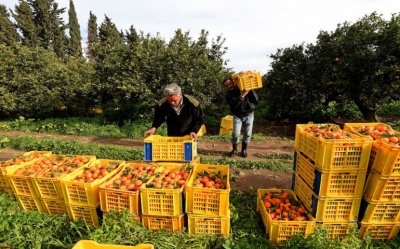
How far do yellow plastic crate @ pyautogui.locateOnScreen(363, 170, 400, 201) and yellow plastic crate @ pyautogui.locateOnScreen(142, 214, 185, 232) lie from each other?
2.52m

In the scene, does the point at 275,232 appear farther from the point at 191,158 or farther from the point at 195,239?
the point at 191,158

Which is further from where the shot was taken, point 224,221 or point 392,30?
point 392,30

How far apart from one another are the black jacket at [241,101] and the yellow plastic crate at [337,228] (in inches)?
145

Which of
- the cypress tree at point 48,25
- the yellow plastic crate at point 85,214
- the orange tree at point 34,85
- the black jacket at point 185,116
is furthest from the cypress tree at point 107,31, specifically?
the yellow plastic crate at point 85,214

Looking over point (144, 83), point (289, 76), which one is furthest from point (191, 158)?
point (289, 76)

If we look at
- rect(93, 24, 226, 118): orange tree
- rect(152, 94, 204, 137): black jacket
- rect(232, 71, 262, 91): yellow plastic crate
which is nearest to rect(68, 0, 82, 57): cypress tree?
rect(93, 24, 226, 118): orange tree

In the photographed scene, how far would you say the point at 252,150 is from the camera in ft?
26.6

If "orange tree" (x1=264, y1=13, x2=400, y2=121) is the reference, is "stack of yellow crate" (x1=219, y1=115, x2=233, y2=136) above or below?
below

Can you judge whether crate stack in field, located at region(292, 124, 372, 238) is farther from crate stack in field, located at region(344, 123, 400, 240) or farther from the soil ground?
the soil ground

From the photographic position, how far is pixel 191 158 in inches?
173

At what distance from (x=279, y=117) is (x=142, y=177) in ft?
38.9

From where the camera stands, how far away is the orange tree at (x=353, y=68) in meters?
8.83

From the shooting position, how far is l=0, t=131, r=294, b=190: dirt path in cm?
548

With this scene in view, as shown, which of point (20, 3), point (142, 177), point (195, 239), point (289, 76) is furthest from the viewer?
point (20, 3)
